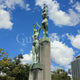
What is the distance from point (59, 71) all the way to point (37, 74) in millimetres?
29062

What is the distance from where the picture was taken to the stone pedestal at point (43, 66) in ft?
46.6

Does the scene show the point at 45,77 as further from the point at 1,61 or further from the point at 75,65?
the point at 1,61

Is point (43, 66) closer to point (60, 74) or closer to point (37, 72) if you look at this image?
point (37, 72)

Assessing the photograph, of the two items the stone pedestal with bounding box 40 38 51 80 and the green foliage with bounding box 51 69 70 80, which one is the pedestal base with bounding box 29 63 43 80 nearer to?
the stone pedestal with bounding box 40 38 51 80

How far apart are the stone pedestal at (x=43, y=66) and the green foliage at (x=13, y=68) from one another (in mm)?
15674

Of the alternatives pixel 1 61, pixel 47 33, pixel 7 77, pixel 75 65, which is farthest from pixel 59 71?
pixel 47 33

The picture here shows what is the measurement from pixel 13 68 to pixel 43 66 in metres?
21.4

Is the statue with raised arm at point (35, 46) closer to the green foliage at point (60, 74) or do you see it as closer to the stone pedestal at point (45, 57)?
the stone pedestal at point (45, 57)

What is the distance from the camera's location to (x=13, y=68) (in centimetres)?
3447

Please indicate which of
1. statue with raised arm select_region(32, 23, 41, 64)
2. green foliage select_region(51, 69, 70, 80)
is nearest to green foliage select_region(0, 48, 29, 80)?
green foliage select_region(51, 69, 70, 80)

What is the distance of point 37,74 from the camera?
555 inches

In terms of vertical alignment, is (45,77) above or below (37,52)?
below

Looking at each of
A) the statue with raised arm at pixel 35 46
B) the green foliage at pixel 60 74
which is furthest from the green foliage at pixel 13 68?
the statue with raised arm at pixel 35 46

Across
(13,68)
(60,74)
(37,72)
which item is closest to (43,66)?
(37,72)
